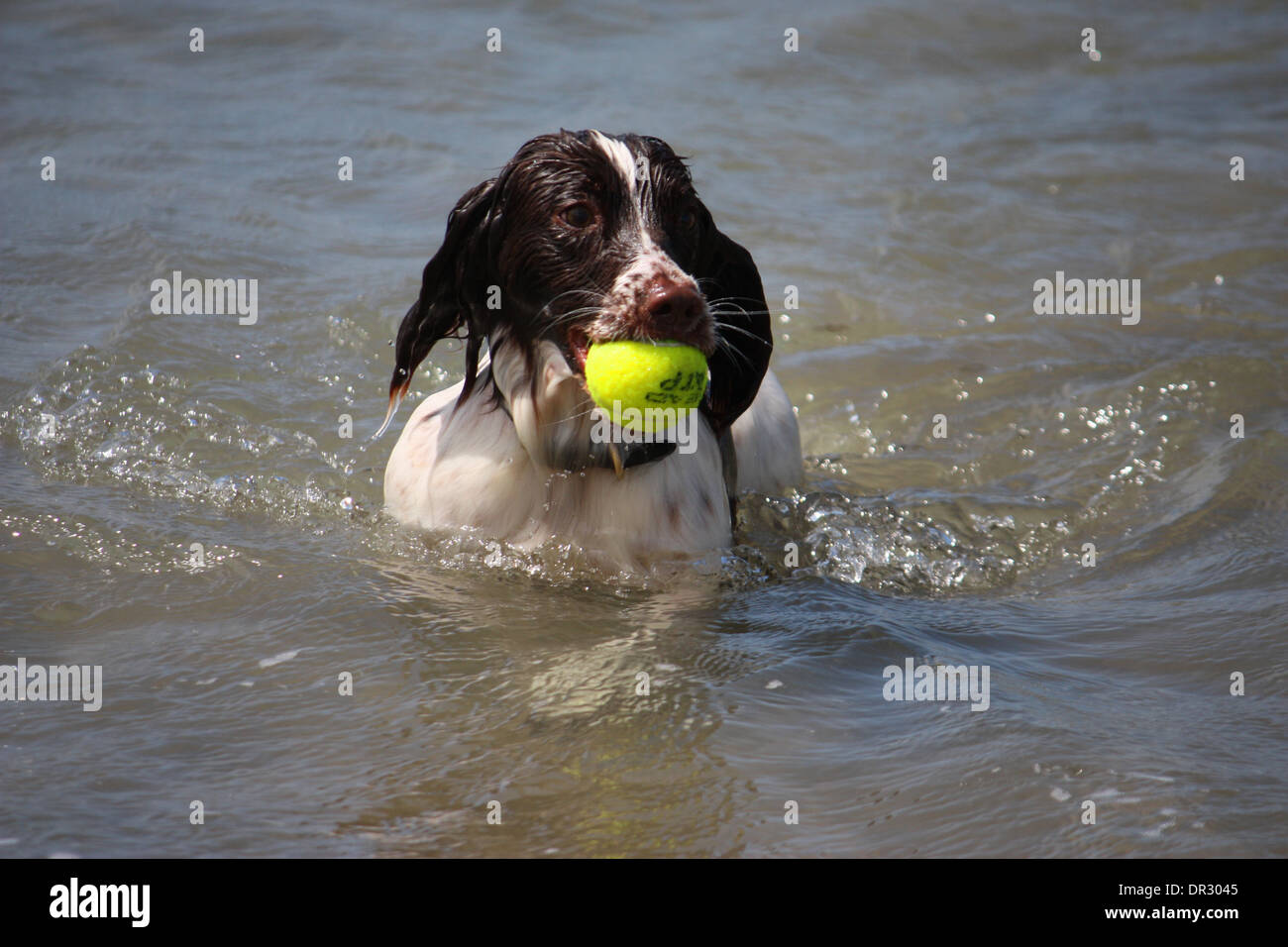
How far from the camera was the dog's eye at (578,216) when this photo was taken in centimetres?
407

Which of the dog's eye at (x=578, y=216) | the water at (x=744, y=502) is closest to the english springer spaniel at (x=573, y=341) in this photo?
the dog's eye at (x=578, y=216)

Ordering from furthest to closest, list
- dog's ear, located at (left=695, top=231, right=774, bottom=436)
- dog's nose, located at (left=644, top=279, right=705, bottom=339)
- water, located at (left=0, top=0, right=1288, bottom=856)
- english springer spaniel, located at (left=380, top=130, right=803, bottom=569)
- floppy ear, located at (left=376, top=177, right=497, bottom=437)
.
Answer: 1. dog's ear, located at (left=695, top=231, right=774, bottom=436)
2. floppy ear, located at (left=376, top=177, right=497, bottom=437)
3. english springer spaniel, located at (left=380, top=130, right=803, bottom=569)
4. dog's nose, located at (left=644, top=279, right=705, bottom=339)
5. water, located at (left=0, top=0, right=1288, bottom=856)

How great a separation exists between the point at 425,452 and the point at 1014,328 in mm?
4125

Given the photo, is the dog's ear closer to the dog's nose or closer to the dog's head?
the dog's head

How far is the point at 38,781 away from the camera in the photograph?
3.21 meters

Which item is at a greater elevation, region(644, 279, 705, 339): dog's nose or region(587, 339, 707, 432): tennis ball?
region(644, 279, 705, 339): dog's nose

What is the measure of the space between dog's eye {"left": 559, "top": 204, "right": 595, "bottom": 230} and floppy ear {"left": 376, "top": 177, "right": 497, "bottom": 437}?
320mm

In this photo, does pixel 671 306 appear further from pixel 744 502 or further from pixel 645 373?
pixel 744 502

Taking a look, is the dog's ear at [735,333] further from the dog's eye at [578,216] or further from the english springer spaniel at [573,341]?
the dog's eye at [578,216]

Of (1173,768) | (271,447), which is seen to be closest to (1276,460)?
(1173,768)

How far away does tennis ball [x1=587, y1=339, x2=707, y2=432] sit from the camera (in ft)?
12.7

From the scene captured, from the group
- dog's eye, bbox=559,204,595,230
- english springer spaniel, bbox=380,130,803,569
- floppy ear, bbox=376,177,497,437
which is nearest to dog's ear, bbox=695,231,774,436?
english springer spaniel, bbox=380,130,803,569

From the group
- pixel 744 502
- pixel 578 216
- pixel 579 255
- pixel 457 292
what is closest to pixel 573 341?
pixel 579 255
